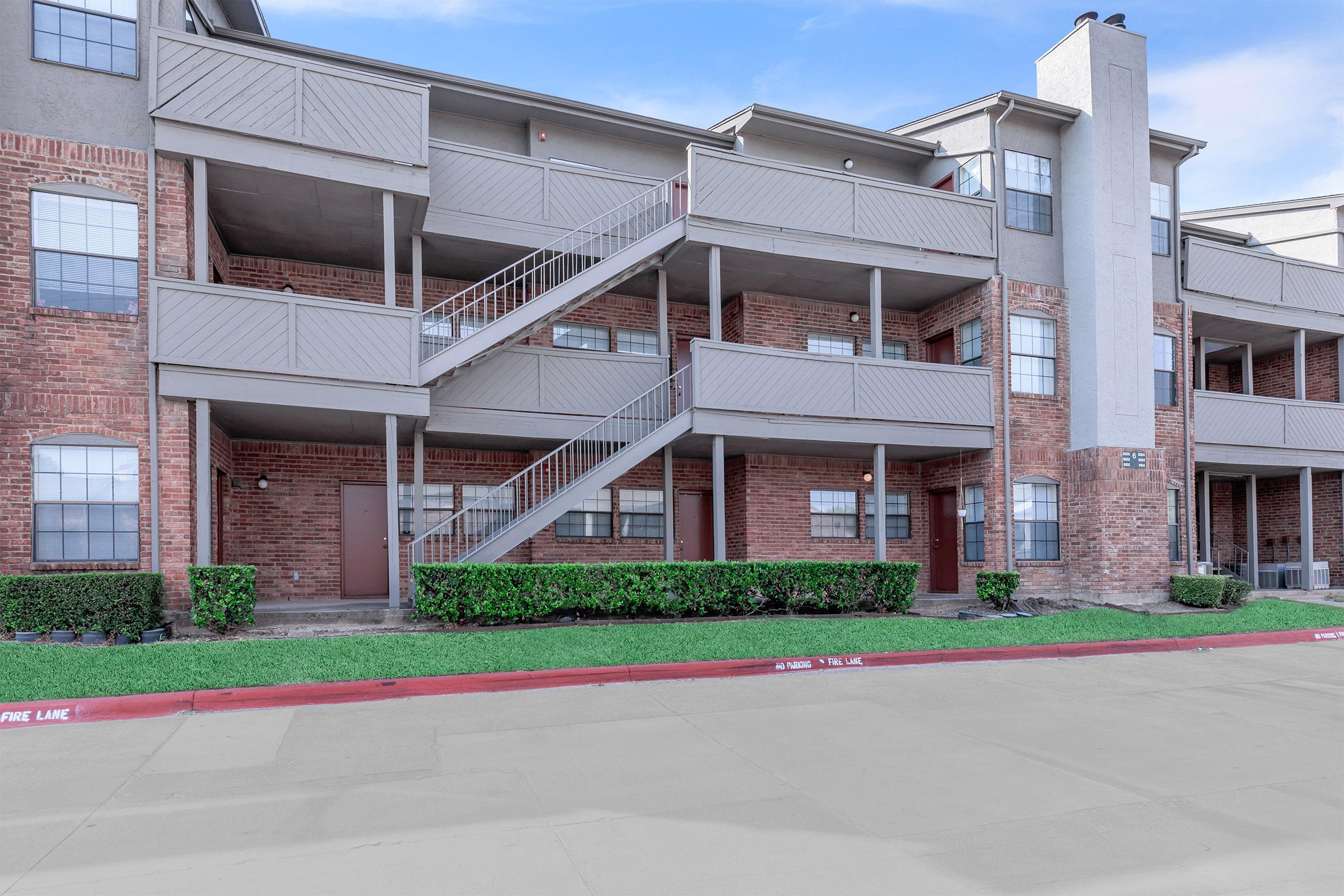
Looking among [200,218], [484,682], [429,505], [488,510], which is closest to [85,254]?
[200,218]

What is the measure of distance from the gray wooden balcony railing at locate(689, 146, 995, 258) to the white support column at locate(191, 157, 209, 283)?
7.21 m

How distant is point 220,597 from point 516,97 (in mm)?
9633

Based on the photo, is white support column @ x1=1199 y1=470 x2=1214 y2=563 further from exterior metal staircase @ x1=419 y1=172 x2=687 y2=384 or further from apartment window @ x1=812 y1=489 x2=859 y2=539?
exterior metal staircase @ x1=419 y1=172 x2=687 y2=384

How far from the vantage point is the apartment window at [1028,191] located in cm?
1670

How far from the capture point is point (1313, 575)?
18844 mm

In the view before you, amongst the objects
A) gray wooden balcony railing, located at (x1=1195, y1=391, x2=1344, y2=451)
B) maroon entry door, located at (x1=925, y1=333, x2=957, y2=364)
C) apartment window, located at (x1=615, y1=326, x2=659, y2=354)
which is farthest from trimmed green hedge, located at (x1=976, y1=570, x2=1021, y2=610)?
apartment window, located at (x1=615, y1=326, x2=659, y2=354)

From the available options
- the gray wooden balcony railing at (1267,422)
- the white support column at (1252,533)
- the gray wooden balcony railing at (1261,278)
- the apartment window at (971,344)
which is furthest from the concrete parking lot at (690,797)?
the white support column at (1252,533)

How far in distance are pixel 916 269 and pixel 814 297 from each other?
2.28m

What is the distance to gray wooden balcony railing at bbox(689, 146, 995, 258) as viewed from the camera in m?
14.4

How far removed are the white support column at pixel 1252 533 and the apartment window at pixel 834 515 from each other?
1017 centimetres

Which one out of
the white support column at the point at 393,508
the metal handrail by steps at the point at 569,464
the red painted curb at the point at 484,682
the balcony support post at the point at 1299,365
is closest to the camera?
the red painted curb at the point at 484,682

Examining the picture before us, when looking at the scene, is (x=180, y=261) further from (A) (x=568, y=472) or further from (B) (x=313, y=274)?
(A) (x=568, y=472)

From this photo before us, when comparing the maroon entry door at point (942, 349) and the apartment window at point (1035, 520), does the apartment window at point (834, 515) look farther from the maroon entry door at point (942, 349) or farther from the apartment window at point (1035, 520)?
the maroon entry door at point (942, 349)

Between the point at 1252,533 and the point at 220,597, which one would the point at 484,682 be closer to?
the point at 220,597
